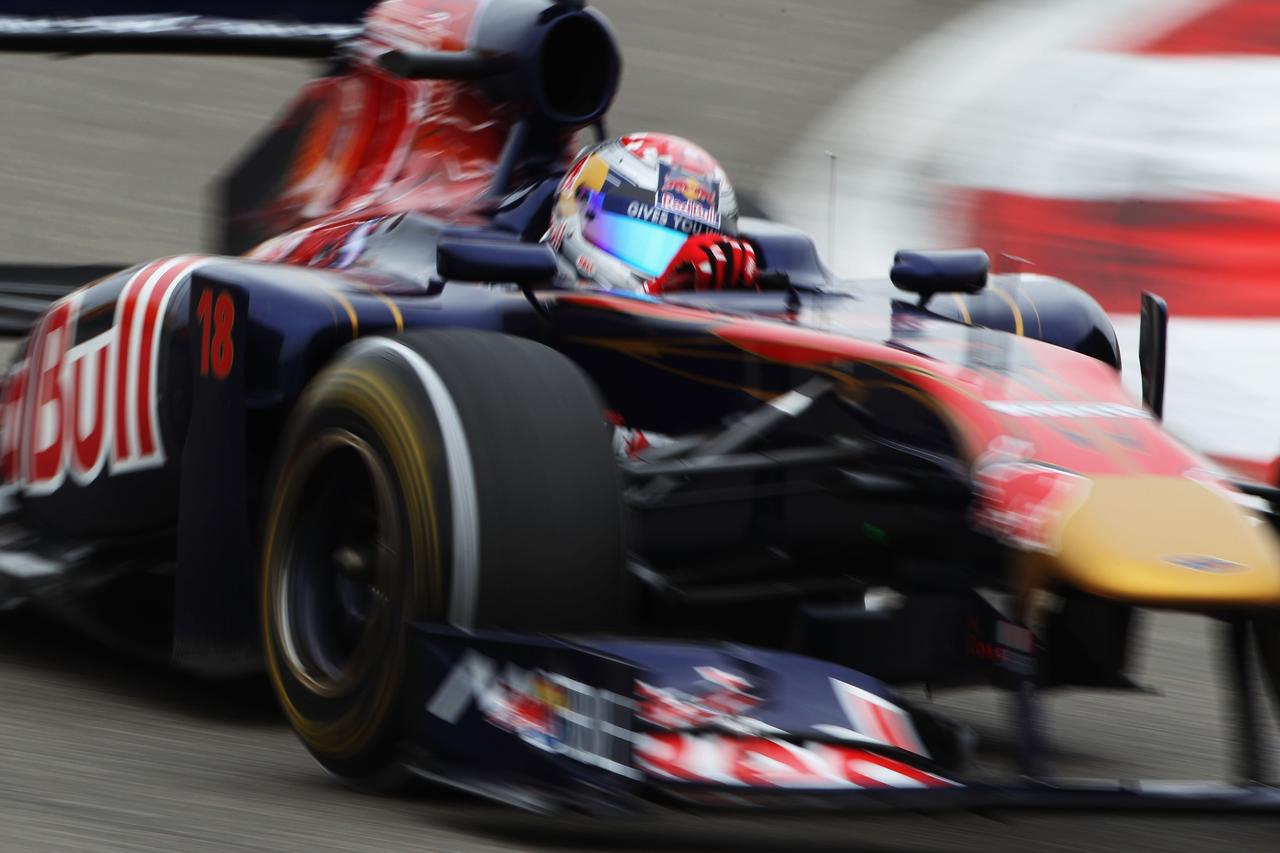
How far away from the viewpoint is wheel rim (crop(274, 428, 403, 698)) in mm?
4145

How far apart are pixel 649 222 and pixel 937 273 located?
672mm

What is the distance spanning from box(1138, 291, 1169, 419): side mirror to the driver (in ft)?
2.96

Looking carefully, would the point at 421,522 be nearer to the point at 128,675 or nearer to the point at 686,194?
the point at 686,194

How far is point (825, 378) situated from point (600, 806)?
1.05m

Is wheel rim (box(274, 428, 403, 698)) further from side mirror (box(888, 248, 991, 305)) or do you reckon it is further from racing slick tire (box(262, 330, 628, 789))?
side mirror (box(888, 248, 991, 305))

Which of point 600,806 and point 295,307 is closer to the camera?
point 600,806

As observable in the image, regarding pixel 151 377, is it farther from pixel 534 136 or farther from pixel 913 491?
pixel 913 491

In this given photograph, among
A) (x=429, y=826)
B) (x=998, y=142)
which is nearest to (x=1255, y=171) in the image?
(x=998, y=142)

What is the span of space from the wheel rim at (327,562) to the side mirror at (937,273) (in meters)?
1.40

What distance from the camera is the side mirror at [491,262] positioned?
4.42 meters

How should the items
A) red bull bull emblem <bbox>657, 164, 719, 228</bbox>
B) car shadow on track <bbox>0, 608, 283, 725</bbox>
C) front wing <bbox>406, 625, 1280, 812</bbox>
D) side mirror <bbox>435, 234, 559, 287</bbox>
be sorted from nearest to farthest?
front wing <bbox>406, 625, 1280, 812</bbox> < side mirror <bbox>435, 234, 559, 287</bbox> < car shadow on track <bbox>0, 608, 283, 725</bbox> < red bull bull emblem <bbox>657, 164, 719, 228</bbox>

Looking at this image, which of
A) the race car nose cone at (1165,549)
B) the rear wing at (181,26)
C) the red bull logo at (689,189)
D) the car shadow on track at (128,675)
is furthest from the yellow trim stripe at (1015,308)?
the rear wing at (181,26)

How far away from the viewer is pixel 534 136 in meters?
5.63

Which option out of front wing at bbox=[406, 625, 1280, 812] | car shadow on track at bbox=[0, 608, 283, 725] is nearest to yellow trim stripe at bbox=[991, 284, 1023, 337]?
front wing at bbox=[406, 625, 1280, 812]
